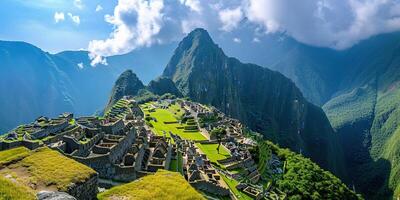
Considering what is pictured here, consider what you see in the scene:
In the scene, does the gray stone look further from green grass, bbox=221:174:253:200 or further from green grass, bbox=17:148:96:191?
green grass, bbox=221:174:253:200

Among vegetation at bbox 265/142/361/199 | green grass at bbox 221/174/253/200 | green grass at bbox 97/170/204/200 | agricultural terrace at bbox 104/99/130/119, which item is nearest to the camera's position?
green grass at bbox 97/170/204/200

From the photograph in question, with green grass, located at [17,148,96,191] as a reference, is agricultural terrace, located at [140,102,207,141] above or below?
above

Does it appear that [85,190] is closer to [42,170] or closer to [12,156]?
[42,170]

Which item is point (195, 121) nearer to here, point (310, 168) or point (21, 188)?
point (310, 168)

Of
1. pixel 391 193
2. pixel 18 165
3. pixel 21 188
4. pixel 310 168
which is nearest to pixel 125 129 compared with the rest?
pixel 18 165

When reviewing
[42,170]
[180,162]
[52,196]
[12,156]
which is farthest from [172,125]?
[52,196]

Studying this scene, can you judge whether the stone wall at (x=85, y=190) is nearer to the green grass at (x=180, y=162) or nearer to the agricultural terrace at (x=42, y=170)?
the agricultural terrace at (x=42, y=170)

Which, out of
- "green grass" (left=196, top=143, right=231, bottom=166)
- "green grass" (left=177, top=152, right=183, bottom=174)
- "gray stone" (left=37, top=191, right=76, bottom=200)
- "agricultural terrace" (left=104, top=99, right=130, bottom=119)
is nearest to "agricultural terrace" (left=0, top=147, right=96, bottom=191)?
"gray stone" (left=37, top=191, right=76, bottom=200)
